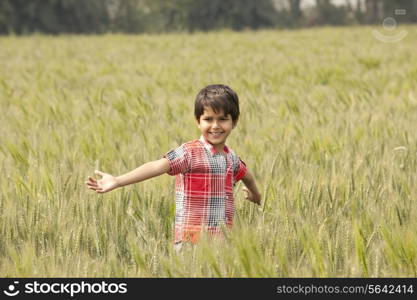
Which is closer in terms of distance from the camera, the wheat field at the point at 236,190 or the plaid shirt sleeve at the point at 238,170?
the wheat field at the point at 236,190

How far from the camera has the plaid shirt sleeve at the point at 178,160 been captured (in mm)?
1851

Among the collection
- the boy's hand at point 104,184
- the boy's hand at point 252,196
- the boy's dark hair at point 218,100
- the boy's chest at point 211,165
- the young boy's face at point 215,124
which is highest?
the boy's dark hair at point 218,100

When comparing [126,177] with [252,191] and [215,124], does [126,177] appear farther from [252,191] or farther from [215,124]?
[252,191]

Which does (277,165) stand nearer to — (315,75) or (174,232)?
(174,232)

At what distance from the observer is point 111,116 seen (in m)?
4.00

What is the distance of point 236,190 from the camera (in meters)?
2.24

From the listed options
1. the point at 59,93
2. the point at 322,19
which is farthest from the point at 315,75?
the point at 322,19

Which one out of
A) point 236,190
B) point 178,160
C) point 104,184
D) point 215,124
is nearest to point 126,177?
point 104,184

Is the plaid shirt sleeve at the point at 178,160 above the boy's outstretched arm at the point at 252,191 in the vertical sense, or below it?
above

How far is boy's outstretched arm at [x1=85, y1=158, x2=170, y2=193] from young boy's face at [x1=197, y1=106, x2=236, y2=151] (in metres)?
0.15

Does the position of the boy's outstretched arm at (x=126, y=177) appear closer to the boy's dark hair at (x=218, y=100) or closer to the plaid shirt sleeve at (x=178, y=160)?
the plaid shirt sleeve at (x=178, y=160)

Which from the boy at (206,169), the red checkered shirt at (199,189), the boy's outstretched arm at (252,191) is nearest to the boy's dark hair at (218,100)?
the boy at (206,169)

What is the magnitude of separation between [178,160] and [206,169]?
0.31 ft

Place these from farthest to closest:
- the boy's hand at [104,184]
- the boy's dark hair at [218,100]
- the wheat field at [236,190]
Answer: the boy's dark hair at [218,100] < the boy's hand at [104,184] < the wheat field at [236,190]
